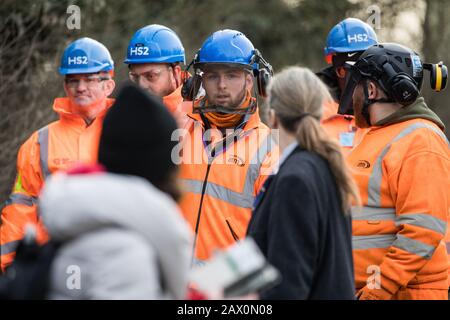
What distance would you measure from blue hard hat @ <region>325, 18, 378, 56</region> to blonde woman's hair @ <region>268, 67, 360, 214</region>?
4.04 meters

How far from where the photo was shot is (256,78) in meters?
6.78

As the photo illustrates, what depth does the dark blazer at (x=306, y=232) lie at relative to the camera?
4.16 meters

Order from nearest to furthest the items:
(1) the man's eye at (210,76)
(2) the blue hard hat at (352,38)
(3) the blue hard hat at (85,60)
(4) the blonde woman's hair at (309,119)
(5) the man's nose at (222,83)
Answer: (4) the blonde woman's hair at (309,119) → (5) the man's nose at (222,83) → (1) the man's eye at (210,76) → (3) the blue hard hat at (85,60) → (2) the blue hard hat at (352,38)

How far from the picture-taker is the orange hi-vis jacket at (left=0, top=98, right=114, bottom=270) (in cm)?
634

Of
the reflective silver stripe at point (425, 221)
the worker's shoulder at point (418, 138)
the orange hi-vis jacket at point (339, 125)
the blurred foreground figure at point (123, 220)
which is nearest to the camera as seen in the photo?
the blurred foreground figure at point (123, 220)

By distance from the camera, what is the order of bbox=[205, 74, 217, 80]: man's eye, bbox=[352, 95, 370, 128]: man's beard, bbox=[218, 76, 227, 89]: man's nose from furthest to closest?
1. bbox=[205, 74, 217, 80]: man's eye
2. bbox=[218, 76, 227, 89]: man's nose
3. bbox=[352, 95, 370, 128]: man's beard

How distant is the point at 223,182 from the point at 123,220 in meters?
2.93

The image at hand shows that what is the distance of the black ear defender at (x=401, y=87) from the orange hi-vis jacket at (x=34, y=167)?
2.11 m

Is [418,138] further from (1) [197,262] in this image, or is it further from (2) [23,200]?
(2) [23,200]

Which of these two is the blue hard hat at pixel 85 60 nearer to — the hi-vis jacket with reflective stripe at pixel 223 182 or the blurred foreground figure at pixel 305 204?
the hi-vis jacket with reflective stripe at pixel 223 182

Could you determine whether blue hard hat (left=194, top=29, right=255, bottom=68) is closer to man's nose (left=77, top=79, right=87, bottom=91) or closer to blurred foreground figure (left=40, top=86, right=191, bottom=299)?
man's nose (left=77, top=79, right=87, bottom=91)

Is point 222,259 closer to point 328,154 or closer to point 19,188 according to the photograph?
point 328,154

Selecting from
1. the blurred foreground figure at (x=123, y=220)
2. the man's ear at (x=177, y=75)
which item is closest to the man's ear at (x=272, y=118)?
the blurred foreground figure at (x=123, y=220)

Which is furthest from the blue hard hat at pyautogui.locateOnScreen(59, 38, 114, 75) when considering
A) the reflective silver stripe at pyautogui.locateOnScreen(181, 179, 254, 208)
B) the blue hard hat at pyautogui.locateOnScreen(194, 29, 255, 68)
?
the reflective silver stripe at pyautogui.locateOnScreen(181, 179, 254, 208)
